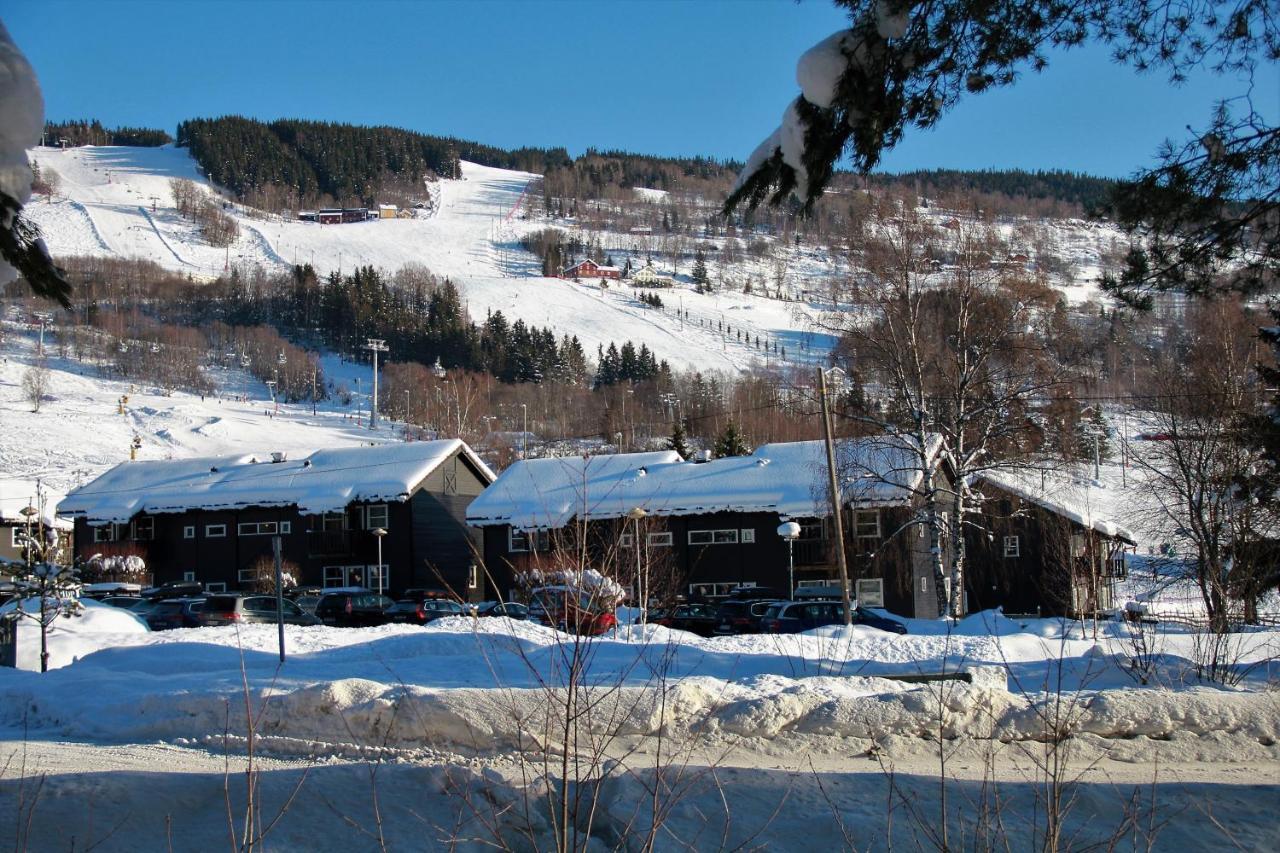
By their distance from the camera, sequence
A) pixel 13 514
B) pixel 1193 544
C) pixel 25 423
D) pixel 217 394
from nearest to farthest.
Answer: pixel 1193 544 < pixel 13 514 < pixel 25 423 < pixel 217 394

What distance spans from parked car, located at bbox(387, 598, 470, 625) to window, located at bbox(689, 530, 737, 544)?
40.8 feet

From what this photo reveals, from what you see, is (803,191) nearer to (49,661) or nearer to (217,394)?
(49,661)

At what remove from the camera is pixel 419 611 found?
32844 millimetres

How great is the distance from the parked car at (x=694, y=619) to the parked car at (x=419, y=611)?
6459mm

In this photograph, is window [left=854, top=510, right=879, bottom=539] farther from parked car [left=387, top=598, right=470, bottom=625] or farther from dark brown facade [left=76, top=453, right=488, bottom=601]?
dark brown facade [left=76, top=453, right=488, bottom=601]

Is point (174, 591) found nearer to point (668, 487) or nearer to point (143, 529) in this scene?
point (143, 529)

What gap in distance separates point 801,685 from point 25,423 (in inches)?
3777

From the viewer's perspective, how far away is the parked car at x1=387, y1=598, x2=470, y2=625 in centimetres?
3269

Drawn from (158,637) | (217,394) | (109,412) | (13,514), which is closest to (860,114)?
(158,637)

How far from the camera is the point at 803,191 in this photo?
23.7ft

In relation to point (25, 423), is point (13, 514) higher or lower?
lower

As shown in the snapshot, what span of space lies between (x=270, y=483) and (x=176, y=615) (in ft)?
77.8

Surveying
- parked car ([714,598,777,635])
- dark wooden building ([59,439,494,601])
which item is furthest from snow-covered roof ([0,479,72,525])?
parked car ([714,598,777,635])

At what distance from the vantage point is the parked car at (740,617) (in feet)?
95.7
